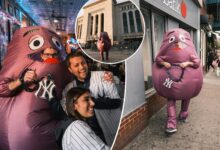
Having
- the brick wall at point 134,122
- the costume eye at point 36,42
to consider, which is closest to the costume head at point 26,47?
the costume eye at point 36,42

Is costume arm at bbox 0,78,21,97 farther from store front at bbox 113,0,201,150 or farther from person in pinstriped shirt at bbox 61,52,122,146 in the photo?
store front at bbox 113,0,201,150

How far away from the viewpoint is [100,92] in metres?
1.92

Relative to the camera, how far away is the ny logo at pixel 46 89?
1.70 meters

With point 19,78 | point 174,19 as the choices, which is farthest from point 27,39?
point 174,19

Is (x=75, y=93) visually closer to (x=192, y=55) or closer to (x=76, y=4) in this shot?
(x=76, y=4)

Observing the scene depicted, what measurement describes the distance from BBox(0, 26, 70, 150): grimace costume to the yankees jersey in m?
0.21

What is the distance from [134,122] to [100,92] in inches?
139

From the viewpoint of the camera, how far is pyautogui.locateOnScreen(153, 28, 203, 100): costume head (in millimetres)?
5238

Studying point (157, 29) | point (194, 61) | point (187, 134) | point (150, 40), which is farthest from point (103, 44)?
point (157, 29)

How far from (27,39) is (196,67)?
4099mm

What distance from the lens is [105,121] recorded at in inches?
76.5

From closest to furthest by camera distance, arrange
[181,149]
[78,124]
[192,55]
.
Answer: [78,124] < [181,149] < [192,55]

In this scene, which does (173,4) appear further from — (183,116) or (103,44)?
(103,44)

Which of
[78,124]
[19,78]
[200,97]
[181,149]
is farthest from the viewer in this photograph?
[200,97]
